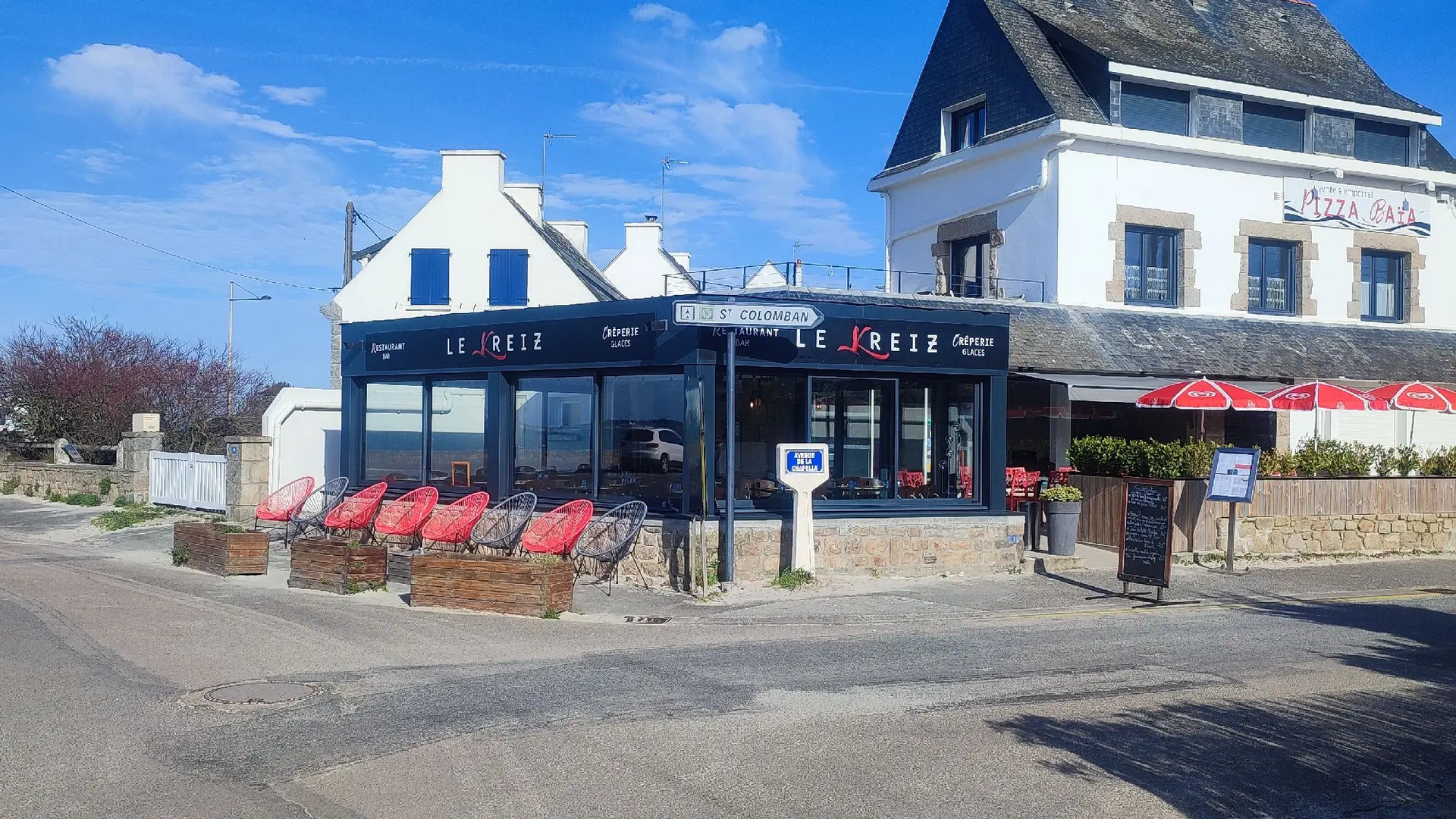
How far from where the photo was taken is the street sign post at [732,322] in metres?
12.7

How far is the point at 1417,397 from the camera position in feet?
59.2

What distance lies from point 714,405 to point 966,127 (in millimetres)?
13841

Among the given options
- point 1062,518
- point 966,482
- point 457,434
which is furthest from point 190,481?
point 1062,518

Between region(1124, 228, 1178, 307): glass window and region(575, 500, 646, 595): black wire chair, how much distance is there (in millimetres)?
12293

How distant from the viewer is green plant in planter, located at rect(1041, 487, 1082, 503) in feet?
51.4

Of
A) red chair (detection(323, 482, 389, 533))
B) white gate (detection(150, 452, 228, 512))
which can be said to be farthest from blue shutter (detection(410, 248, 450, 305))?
red chair (detection(323, 482, 389, 533))

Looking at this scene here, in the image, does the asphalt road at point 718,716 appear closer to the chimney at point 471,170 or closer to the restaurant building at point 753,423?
the restaurant building at point 753,423

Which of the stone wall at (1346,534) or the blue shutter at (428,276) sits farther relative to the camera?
the blue shutter at (428,276)

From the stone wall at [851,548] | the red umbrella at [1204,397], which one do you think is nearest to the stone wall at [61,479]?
the stone wall at [851,548]

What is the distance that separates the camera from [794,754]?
21.8 ft

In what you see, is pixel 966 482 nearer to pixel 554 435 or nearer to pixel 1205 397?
pixel 1205 397

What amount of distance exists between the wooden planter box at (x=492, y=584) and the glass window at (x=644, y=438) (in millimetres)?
2519

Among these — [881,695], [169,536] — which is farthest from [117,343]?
[881,695]

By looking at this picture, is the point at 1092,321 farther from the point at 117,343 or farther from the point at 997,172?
the point at 117,343
